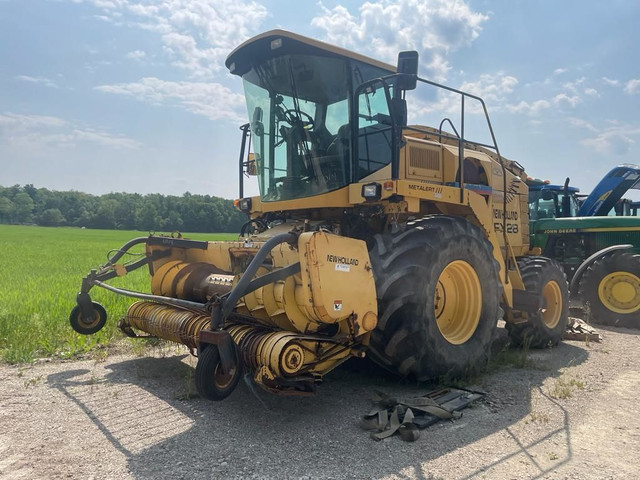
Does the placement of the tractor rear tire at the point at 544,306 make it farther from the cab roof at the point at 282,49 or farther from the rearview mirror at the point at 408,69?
the rearview mirror at the point at 408,69

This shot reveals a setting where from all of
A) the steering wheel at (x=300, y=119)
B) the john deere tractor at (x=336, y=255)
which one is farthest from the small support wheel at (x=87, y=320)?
the steering wheel at (x=300, y=119)

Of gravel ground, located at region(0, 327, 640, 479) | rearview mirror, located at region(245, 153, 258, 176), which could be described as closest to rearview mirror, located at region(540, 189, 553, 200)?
gravel ground, located at region(0, 327, 640, 479)

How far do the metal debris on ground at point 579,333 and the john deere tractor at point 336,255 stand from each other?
2.37ft

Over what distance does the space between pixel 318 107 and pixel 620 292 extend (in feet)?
22.7

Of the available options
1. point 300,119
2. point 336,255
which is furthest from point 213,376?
point 300,119

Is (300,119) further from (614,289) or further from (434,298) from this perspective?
(614,289)

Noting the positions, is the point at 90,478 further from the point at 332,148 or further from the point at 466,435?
the point at 332,148

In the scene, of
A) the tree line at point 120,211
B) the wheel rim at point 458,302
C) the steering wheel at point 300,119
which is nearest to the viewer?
the wheel rim at point 458,302

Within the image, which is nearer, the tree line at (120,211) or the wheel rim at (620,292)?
the wheel rim at (620,292)

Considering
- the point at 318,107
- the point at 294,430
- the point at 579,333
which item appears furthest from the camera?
the point at 579,333

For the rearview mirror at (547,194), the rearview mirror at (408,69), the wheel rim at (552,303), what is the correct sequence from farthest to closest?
the rearview mirror at (547,194) < the wheel rim at (552,303) < the rearview mirror at (408,69)

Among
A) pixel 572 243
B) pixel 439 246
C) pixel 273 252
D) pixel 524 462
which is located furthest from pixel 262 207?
pixel 572 243

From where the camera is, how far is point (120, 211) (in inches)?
3757

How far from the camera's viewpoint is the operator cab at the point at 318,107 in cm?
514
